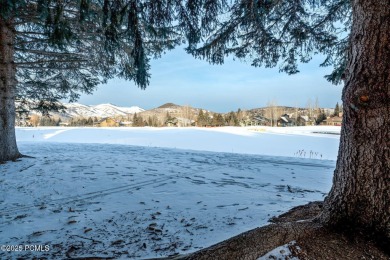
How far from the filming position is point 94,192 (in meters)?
3.66

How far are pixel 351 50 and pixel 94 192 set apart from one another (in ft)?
12.4

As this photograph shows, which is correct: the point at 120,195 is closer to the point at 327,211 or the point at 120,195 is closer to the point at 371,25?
the point at 327,211

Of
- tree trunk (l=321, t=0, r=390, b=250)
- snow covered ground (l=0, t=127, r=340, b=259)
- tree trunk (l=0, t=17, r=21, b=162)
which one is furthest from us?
tree trunk (l=0, t=17, r=21, b=162)

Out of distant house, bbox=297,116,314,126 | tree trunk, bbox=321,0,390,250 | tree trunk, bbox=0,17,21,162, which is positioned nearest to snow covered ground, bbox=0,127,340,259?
tree trunk, bbox=0,17,21,162

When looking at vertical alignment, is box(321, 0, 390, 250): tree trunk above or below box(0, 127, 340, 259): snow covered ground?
above

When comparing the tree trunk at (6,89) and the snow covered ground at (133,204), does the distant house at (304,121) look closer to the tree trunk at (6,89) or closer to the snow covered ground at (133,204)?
the snow covered ground at (133,204)

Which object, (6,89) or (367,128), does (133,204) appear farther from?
(6,89)

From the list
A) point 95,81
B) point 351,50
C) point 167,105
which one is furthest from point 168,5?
point 167,105

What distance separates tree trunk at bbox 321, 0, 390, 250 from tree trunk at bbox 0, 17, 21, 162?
7191mm

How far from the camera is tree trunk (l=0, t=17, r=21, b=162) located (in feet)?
18.6

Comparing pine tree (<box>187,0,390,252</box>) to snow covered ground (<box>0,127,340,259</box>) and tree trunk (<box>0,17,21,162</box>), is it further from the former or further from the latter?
tree trunk (<box>0,17,21,162</box>)

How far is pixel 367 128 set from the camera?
158 centimetres

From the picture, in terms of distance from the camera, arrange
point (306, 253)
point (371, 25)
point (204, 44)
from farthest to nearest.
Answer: point (204, 44), point (371, 25), point (306, 253)

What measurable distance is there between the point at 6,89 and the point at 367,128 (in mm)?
7348
